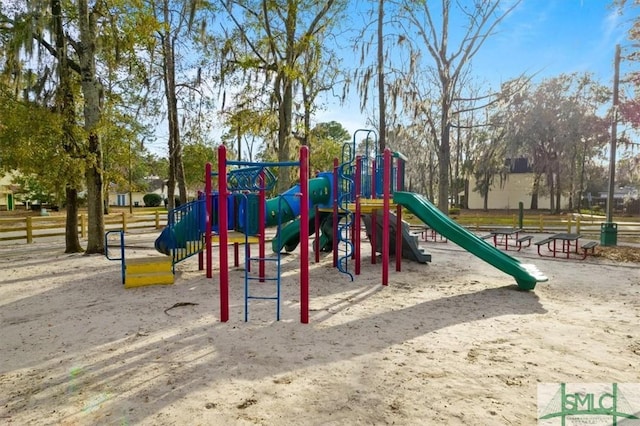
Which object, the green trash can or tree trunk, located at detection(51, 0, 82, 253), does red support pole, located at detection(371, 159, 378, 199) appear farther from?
the green trash can

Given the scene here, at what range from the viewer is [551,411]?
2887 mm

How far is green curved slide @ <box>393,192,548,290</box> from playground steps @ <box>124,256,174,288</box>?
15.0 ft

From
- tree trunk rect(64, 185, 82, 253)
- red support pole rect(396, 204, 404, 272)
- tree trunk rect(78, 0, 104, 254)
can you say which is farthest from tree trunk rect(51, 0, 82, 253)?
red support pole rect(396, 204, 404, 272)

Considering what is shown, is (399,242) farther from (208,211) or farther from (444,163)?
(444,163)

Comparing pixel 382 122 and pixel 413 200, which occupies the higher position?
pixel 382 122

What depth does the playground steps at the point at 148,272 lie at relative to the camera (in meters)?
7.09

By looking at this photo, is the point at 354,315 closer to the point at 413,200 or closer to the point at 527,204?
the point at 413,200

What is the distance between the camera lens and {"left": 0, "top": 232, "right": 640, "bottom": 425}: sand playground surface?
9.62 feet

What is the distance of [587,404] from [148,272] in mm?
6652

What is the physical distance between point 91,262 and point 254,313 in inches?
253

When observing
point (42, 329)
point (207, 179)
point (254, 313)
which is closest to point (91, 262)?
point (207, 179)

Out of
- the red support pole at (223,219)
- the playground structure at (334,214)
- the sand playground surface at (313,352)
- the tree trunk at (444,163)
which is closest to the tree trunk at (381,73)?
the tree trunk at (444,163)

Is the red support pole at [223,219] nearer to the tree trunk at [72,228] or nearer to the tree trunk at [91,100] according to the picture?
the tree trunk at [91,100]

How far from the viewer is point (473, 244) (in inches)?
288
